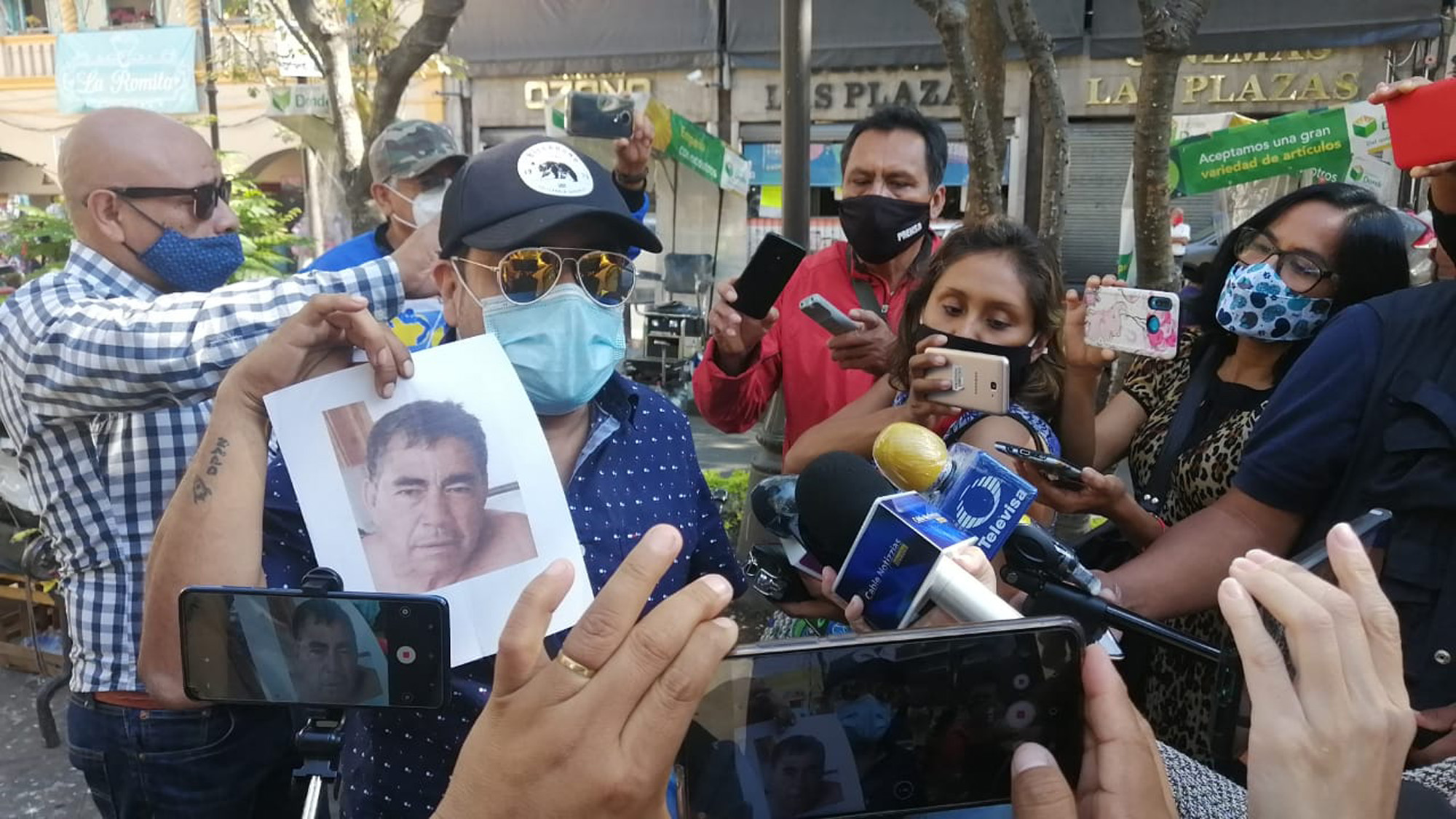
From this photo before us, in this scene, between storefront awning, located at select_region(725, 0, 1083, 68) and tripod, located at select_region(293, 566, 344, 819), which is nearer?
tripod, located at select_region(293, 566, 344, 819)

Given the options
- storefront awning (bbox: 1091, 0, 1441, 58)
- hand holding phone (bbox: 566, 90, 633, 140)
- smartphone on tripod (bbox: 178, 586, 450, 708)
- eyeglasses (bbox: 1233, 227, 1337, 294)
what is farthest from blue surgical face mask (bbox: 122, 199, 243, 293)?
storefront awning (bbox: 1091, 0, 1441, 58)

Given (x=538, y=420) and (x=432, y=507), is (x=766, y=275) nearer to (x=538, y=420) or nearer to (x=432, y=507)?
(x=538, y=420)

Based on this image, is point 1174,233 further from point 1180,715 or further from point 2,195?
point 2,195

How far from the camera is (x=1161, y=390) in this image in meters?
2.73

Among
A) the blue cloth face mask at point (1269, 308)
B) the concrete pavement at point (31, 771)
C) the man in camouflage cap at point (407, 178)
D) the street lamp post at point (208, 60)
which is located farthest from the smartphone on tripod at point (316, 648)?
the street lamp post at point (208, 60)

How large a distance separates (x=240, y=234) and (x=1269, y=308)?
186 inches

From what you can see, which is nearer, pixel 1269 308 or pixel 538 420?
pixel 538 420

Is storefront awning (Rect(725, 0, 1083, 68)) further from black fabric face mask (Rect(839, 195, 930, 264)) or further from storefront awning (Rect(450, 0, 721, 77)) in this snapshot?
black fabric face mask (Rect(839, 195, 930, 264))

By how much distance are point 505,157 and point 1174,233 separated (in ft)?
26.1

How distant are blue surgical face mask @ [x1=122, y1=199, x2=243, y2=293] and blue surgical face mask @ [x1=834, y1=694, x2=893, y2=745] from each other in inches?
80.1

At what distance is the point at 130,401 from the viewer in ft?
6.28

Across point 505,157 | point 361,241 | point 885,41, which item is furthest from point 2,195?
point 505,157

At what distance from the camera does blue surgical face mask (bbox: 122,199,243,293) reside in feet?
7.32

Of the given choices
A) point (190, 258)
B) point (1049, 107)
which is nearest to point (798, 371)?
point (190, 258)
